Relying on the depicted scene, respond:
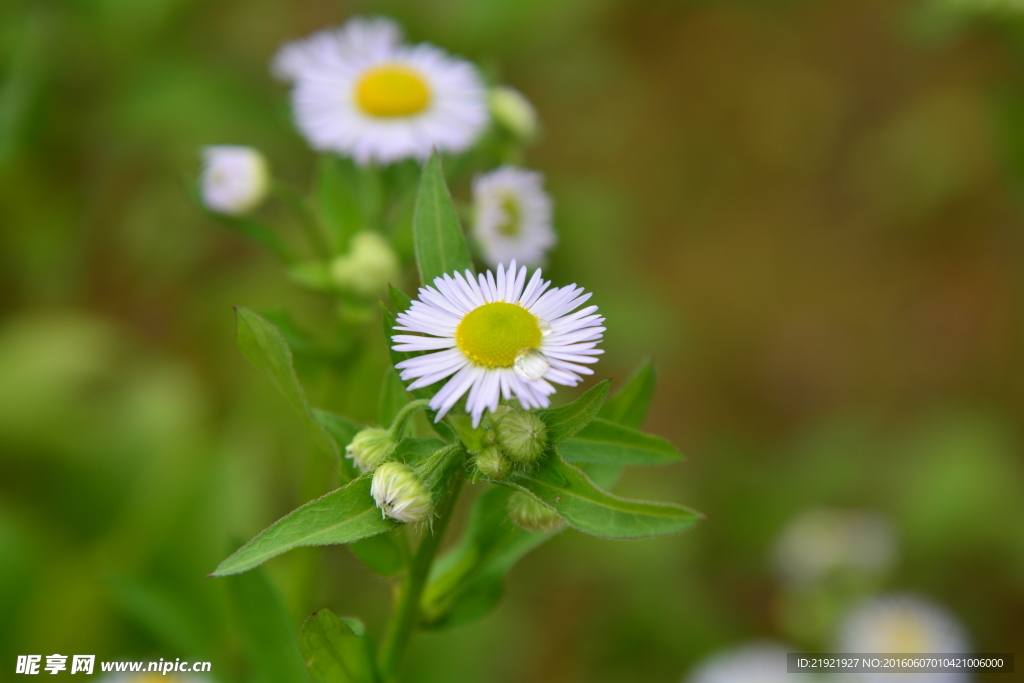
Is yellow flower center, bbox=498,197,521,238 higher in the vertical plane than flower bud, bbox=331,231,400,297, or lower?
higher

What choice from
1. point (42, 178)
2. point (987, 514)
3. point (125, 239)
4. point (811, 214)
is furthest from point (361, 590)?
point (811, 214)

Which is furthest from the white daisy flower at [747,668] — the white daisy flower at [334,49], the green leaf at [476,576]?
the white daisy flower at [334,49]

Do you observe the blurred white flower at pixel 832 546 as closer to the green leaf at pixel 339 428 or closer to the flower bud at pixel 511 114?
the flower bud at pixel 511 114

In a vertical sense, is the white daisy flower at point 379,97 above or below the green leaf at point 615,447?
above

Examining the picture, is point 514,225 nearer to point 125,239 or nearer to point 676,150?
point 125,239

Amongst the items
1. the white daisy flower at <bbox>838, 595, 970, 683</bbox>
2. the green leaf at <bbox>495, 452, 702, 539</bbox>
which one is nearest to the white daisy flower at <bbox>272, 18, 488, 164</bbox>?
the green leaf at <bbox>495, 452, 702, 539</bbox>

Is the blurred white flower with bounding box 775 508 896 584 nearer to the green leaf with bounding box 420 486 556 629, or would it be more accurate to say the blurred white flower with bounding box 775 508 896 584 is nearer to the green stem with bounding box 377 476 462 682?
the green leaf with bounding box 420 486 556 629
